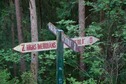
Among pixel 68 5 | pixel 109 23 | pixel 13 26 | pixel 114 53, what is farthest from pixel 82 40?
pixel 13 26

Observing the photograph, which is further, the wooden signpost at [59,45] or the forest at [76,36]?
the forest at [76,36]

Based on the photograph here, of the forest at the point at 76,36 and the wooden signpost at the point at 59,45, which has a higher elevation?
the wooden signpost at the point at 59,45

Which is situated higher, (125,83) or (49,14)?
(49,14)

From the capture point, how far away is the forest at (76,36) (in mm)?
5914

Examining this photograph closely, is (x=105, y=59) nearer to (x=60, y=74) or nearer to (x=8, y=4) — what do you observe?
(x=60, y=74)

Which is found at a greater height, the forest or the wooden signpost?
the wooden signpost

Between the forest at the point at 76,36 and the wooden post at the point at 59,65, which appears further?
the forest at the point at 76,36

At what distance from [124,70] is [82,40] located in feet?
11.8

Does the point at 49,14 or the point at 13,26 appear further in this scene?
the point at 13,26

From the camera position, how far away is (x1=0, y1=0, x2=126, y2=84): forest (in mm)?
5914

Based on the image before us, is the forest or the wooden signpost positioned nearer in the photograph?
the wooden signpost

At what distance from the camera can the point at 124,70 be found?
7.76 metres

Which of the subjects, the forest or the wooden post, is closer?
the wooden post

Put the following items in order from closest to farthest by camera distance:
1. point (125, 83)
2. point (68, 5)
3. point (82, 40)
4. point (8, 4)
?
1. point (82, 40)
2. point (125, 83)
3. point (68, 5)
4. point (8, 4)
